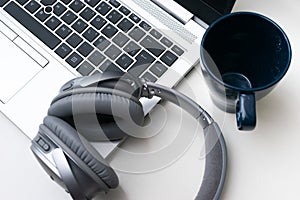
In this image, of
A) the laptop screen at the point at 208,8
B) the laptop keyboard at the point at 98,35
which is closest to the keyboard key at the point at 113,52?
the laptop keyboard at the point at 98,35

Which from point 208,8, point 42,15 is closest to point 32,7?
point 42,15

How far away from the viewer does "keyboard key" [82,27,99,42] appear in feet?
2.03

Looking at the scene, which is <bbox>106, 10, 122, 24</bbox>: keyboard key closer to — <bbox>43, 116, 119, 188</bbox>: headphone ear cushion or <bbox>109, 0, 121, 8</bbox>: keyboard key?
<bbox>109, 0, 121, 8</bbox>: keyboard key

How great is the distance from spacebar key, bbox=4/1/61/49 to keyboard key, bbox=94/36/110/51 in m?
0.05

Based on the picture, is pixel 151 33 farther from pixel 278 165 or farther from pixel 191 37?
pixel 278 165

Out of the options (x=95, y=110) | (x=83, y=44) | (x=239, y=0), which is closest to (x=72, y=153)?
(x=95, y=110)

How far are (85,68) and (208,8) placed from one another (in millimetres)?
164

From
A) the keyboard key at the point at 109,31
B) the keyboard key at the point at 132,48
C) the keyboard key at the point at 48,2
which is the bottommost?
the keyboard key at the point at 132,48

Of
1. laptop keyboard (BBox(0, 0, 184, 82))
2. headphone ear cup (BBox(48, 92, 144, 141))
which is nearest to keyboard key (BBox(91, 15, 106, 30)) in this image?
laptop keyboard (BBox(0, 0, 184, 82))

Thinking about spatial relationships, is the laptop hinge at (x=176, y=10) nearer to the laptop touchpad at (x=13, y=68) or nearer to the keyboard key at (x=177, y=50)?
the keyboard key at (x=177, y=50)

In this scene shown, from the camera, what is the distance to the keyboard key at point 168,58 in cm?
61

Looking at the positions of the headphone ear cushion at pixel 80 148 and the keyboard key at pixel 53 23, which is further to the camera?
the keyboard key at pixel 53 23

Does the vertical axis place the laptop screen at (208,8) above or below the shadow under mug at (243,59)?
above

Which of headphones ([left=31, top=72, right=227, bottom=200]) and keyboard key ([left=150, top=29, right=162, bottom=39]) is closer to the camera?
headphones ([left=31, top=72, right=227, bottom=200])
